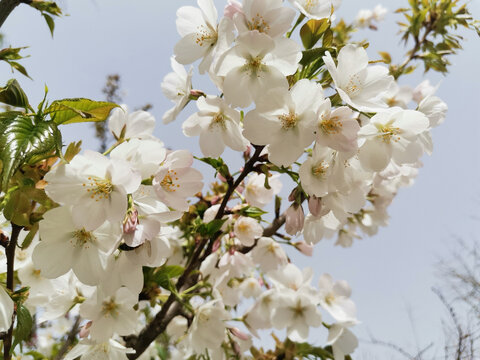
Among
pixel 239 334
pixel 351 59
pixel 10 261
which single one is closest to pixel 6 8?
pixel 10 261

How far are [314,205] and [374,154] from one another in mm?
158

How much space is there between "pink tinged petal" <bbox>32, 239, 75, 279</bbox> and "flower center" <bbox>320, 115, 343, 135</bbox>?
1.64 ft

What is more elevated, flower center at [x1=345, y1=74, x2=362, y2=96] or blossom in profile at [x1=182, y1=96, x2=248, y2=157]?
flower center at [x1=345, y1=74, x2=362, y2=96]

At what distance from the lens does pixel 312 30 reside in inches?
32.4

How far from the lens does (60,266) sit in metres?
0.70

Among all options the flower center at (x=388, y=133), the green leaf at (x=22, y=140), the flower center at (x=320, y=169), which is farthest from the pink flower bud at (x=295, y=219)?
the green leaf at (x=22, y=140)

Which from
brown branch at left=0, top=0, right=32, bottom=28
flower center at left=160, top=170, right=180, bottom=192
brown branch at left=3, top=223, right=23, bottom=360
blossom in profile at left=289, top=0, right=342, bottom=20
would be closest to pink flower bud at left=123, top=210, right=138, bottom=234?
flower center at left=160, top=170, right=180, bottom=192

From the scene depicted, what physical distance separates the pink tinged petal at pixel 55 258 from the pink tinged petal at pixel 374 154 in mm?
581

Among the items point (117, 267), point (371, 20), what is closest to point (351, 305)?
point (117, 267)

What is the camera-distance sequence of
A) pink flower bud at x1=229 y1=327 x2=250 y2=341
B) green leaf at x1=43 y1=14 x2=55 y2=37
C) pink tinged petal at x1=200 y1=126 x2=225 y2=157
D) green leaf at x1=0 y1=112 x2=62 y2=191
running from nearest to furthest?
green leaf at x1=0 y1=112 x2=62 y2=191
pink tinged petal at x1=200 y1=126 x2=225 y2=157
green leaf at x1=43 y1=14 x2=55 y2=37
pink flower bud at x1=229 y1=327 x2=250 y2=341

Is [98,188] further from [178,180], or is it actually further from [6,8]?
[6,8]

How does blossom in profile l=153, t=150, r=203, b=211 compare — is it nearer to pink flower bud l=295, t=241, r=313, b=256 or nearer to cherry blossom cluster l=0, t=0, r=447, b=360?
cherry blossom cluster l=0, t=0, r=447, b=360

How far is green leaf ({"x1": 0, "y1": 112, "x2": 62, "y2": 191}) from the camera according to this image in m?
0.52

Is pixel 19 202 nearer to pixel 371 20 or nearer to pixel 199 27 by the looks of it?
pixel 199 27
